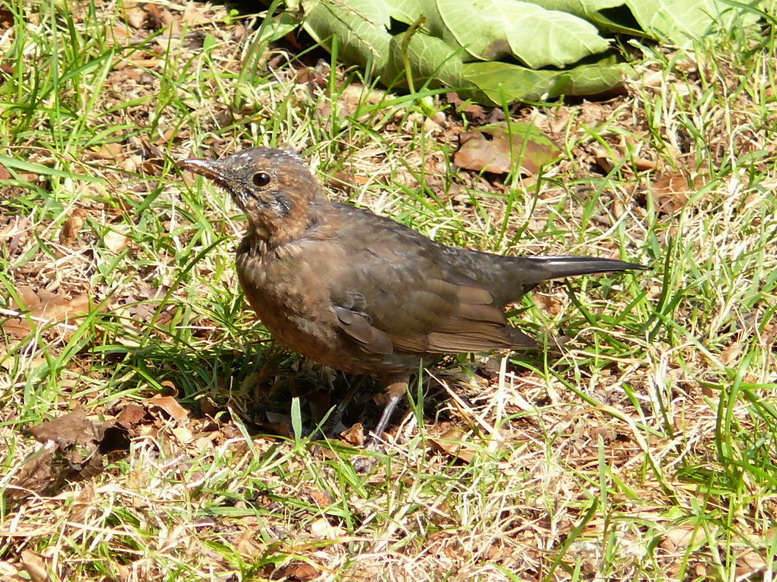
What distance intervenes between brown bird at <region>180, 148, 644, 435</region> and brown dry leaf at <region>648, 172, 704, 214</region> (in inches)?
40.3

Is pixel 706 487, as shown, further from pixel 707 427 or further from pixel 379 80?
pixel 379 80

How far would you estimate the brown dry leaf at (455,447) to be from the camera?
467cm

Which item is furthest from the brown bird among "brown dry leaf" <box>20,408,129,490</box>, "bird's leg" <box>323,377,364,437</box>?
"brown dry leaf" <box>20,408,129,490</box>

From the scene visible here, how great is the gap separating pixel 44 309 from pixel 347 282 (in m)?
1.53

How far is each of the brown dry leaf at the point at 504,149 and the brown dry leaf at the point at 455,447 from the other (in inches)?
72.6

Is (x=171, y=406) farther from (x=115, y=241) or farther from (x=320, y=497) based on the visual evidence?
(x=115, y=241)

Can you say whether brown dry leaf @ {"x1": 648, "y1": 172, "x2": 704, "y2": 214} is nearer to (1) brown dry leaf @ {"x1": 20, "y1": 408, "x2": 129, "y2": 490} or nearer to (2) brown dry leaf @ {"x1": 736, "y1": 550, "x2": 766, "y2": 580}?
(2) brown dry leaf @ {"x1": 736, "y1": 550, "x2": 766, "y2": 580}

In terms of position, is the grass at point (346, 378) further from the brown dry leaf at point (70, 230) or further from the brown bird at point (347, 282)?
the brown bird at point (347, 282)

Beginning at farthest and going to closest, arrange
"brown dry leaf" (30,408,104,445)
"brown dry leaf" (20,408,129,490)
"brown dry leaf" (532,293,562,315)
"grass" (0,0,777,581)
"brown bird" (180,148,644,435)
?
"brown dry leaf" (532,293,562,315) < "brown bird" (180,148,644,435) < "brown dry leaf" (30,408,104,445) < "brown dry leaf" (20,408,129,490) < "grass" (0,0,777,581)

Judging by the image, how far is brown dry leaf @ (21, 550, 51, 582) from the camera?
3.92 m

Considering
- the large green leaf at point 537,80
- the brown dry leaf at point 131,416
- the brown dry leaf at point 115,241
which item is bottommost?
the brown dry leaf at point 131,416

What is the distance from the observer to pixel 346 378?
213 inches

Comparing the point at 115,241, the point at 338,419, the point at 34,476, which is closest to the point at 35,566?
the point at 34,476

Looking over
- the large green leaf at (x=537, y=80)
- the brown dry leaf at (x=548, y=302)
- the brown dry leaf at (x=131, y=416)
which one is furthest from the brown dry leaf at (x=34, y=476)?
the large green leaf at (x=537, y=80)
